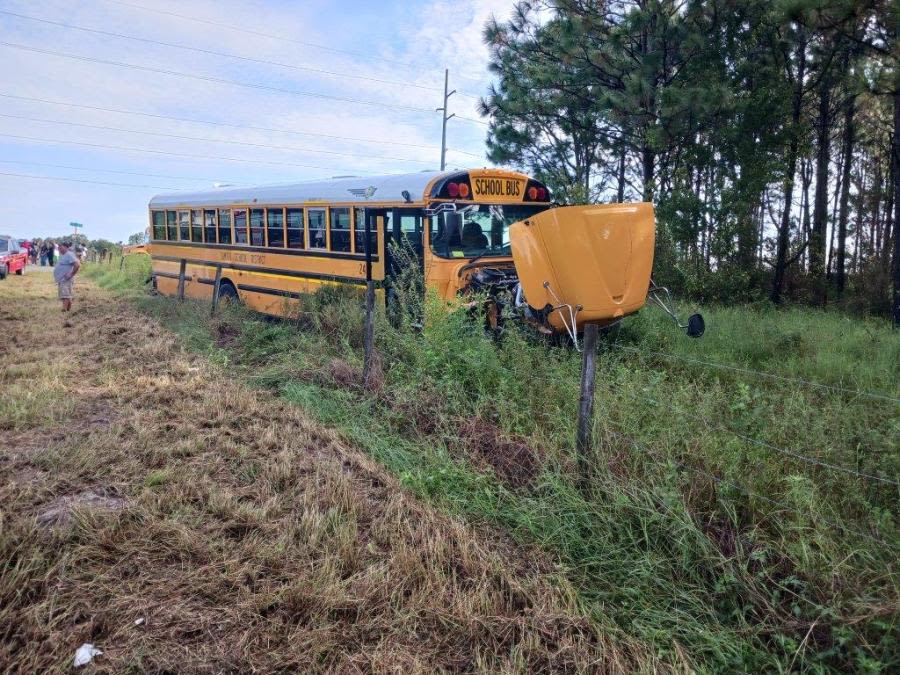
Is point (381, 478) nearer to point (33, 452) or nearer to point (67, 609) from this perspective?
point (67, 609)

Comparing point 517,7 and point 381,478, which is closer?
point 381,478

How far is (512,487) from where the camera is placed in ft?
12.7

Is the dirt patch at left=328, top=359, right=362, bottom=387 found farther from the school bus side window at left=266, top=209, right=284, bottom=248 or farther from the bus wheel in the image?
the bus wheel

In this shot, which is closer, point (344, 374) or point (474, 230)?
point (344, 374)

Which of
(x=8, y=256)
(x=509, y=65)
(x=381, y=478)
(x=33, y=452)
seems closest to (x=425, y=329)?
(x=381, y=478)

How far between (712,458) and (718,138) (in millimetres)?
10633

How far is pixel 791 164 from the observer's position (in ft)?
41.3

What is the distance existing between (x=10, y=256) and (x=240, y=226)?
54.9ft

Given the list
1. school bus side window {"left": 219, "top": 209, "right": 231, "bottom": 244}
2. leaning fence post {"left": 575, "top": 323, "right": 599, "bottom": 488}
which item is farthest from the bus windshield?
school bus side window {"left": 219, "top": 209, "right": 231, "bottom": 244}

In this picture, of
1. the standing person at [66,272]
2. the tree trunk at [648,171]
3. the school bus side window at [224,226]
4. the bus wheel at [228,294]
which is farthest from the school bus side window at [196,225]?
the tree trunk at [648,171]

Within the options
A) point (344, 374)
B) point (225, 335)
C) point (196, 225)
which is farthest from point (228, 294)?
point (344, 374)

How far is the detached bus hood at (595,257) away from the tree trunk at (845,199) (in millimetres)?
11547

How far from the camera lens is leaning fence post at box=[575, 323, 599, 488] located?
358cm

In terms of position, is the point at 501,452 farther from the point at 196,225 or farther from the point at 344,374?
the point at 196,225
